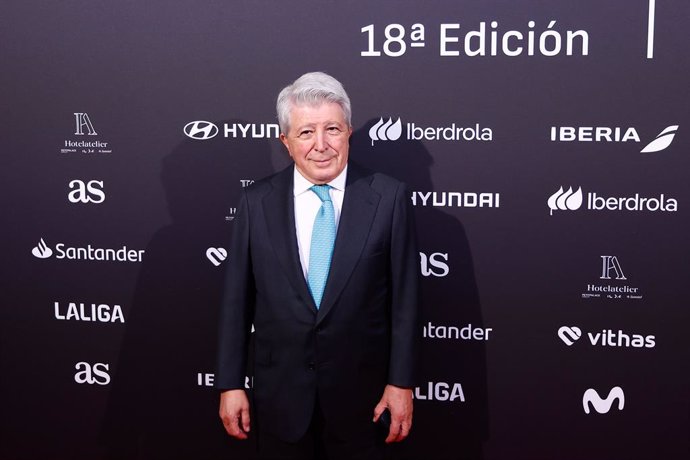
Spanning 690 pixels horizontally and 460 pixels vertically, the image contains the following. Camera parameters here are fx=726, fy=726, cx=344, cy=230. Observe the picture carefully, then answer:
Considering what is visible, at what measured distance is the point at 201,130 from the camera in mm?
2855

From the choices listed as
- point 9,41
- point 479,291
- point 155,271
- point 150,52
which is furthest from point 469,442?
point 9,41

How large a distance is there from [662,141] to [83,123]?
222 cm

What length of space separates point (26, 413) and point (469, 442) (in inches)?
75.6

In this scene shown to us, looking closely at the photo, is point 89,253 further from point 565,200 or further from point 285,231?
point 565,200

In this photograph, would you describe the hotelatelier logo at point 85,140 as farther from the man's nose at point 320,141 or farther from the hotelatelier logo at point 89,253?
the man's nose at point 320,141

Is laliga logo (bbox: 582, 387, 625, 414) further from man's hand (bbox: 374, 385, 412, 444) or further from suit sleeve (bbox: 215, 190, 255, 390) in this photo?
suit sleeve (bbox: 215, 190, 255, 390)

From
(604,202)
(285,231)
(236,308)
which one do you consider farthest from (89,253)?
(604,202)

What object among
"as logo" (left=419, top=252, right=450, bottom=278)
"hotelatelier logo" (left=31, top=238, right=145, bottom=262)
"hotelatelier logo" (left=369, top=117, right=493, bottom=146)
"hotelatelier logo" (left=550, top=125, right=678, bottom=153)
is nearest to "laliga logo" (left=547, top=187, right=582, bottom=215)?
"hotelatelier logo" (left=550, top=125, right=678, bottom=153)

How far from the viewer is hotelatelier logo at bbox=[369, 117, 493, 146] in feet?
8.87

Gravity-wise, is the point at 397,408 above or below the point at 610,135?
below

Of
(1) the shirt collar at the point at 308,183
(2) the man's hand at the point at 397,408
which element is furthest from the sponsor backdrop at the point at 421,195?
(2) the man's hand at the point at 397,408

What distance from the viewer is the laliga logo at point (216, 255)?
293 cm

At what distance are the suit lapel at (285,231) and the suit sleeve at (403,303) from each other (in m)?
0.26

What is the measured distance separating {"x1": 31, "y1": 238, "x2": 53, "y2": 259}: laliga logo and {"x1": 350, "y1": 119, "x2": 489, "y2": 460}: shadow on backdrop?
4.46ft
